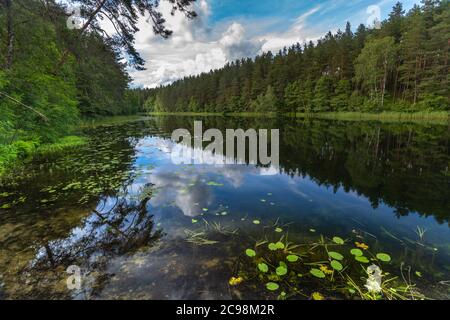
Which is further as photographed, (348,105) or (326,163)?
(348,105)

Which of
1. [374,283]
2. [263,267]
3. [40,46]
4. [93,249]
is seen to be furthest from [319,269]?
[40,46]

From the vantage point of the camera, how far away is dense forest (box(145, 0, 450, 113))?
96.0 ft

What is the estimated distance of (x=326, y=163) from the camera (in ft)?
30.7

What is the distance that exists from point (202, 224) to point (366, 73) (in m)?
40.2

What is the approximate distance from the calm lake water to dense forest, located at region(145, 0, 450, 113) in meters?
30.2

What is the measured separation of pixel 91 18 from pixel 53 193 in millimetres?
7613

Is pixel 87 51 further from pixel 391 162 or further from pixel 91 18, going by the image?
pixel 391 162

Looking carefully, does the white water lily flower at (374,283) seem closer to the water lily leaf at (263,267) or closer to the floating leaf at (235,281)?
the water lily leaf at (263,267)

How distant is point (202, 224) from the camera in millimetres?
4422

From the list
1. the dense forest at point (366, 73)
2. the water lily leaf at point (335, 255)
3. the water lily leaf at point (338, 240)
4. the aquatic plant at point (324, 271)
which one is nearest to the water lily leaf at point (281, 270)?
the aquatic plant at point (324, 271)

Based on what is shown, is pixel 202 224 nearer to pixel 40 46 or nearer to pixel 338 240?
pixel 338 240

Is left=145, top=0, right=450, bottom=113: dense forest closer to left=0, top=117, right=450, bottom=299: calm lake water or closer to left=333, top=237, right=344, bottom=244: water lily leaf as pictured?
left=0, top=117, right=450, bottom=299: calm lake water

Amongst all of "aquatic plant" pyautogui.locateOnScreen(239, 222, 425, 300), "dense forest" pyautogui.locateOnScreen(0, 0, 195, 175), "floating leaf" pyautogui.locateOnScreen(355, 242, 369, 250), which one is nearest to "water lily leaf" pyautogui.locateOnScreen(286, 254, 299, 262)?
"aquatic plant" pyautogui.locateOnScreen(239, 222, 425, 300)
